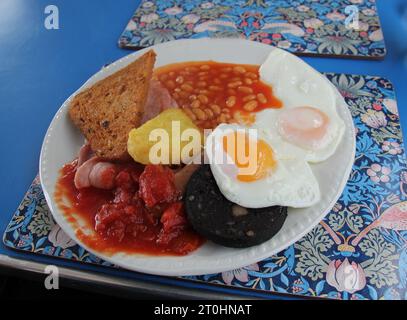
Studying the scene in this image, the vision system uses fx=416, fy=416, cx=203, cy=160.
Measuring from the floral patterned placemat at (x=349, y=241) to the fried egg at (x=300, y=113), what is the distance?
23 centimetres

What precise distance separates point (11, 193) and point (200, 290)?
3.40 ft

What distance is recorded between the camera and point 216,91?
7.39 ft

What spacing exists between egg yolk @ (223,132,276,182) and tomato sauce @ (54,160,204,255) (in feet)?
0.92

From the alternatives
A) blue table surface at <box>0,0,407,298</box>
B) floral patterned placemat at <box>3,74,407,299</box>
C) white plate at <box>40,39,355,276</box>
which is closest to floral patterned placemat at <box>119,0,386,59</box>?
blue table surface at <box>0,0,407,298</box>

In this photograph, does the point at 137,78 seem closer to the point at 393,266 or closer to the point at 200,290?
the point at 200,290

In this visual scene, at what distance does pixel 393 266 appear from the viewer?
1.58 m

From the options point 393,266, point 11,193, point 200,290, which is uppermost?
point 11,193

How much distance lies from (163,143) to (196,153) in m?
0.15

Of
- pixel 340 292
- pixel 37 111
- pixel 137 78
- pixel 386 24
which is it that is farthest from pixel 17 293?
pixel 386 24

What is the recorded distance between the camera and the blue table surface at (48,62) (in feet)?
7.04

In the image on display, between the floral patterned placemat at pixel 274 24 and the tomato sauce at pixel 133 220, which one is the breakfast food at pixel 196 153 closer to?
the tomato sauce at pixel 133 220
